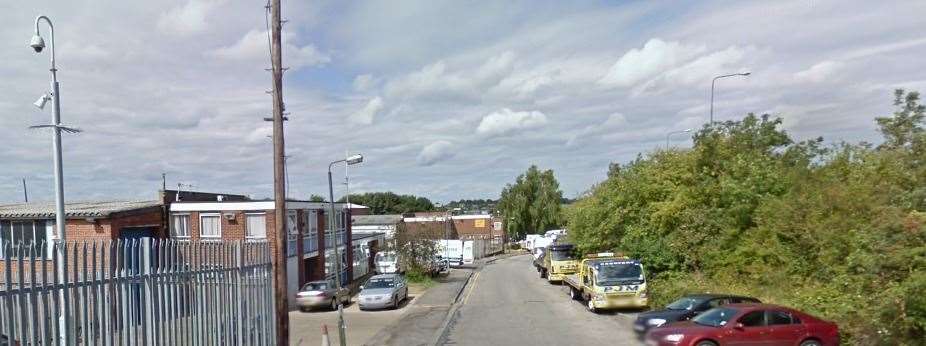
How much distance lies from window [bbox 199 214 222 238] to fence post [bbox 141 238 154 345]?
28338 millimetres

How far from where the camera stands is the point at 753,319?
593 inches

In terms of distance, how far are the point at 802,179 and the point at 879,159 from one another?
4189 mm

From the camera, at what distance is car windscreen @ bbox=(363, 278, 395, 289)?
112 ft

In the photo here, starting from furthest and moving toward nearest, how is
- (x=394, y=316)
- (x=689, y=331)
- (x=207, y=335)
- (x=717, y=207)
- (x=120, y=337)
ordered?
(x=394, y=316) → (x=717, y=207) → (x=689, y=331) → (x=207, y=335) → (x=120, y=337)

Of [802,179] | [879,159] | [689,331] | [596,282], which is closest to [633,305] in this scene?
[596,282]

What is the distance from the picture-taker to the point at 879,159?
67.8 feet

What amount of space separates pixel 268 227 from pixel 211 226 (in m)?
2.90

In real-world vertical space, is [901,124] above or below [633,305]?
above

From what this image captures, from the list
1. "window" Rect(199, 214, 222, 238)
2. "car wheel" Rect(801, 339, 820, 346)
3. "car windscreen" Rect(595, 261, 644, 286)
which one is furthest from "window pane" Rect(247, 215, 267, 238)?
"car wheel" Rect(801, 339, 820, 346)

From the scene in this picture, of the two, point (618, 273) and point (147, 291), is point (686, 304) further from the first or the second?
point (147, 291)

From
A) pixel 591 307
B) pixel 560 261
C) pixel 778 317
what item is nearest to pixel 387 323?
pixel 591 307

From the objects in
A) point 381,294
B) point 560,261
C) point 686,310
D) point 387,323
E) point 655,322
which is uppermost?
point 686,310

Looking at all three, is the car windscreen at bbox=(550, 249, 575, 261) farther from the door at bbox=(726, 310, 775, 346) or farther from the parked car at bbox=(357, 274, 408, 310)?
the door at bbox=(726, 310, 775, 346)

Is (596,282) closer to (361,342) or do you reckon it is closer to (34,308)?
(361,342)
